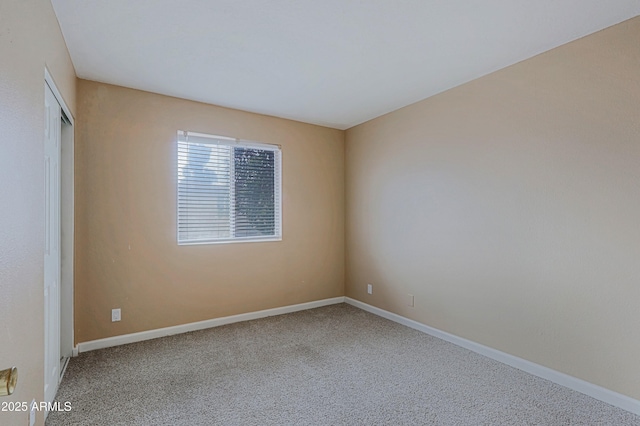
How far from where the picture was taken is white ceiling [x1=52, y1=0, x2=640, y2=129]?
77.4 inches

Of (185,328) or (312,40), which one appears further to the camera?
(185,328)

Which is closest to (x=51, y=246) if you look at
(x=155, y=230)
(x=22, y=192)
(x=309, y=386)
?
(x=155, y=230)

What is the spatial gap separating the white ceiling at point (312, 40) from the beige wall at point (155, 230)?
1.16ft

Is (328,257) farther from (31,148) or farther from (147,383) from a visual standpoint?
(31,148)

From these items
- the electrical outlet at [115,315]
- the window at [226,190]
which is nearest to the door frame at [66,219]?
the electrical outlet at [115,315]

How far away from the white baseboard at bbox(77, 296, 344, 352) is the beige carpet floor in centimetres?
10

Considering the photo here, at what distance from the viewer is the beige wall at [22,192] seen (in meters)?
1.15

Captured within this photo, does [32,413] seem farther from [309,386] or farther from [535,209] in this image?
[535,209]

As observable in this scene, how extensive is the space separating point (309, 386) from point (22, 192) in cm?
210

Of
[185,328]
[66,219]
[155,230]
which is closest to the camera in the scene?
[66,219]

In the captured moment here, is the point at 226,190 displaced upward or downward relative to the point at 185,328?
upward

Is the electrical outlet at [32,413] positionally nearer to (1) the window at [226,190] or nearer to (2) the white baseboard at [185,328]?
(2) the white baseboard at [185,328]

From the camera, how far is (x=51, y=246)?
2.28 metres

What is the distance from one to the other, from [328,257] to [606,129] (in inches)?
128
